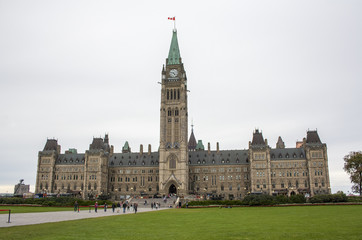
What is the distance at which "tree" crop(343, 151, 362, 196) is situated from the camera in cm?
8484

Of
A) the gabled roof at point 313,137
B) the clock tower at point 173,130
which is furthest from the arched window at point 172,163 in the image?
the gabled roof at point 313,137

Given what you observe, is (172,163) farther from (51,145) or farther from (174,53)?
(51,145)

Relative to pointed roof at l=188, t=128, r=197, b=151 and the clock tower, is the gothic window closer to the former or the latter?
the clock tower

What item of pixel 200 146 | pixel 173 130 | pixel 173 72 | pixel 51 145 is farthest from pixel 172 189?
pixel 51 145

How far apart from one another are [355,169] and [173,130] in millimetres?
57318

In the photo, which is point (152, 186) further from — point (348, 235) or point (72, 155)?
point (348, 235)

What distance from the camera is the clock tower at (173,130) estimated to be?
114688 millimetres

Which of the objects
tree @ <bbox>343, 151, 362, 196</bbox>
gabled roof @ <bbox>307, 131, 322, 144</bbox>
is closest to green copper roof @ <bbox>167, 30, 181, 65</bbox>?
gabled roof @ <bbox>307, 131, 322, 144</bbox>

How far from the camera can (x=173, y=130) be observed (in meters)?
120

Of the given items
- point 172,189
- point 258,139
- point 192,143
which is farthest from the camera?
point 192,143

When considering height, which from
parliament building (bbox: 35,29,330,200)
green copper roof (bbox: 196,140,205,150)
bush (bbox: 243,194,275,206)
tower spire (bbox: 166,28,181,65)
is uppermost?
tower spire (bbox: 166,28,181,65)

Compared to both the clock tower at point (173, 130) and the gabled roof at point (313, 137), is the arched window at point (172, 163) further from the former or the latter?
the gabled roof at point (313, 137)

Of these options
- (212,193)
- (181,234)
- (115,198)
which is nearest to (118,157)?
(115,198)

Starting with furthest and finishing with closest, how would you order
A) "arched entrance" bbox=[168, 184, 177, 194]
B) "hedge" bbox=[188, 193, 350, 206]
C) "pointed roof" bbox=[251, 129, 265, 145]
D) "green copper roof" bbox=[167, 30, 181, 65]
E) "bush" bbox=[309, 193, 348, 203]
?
1. "green copper roof" bbox=[167, 30, 181, 65]
2. "pointed roof" bbox=[251, 129, 265, 145]
3. "arched entrance" bbox=[168, 184, 177, 194]
4. "bush" bbox=[309, 193, 348, 203]
5. "hedge" bbox=[188, 193, 350, 206]
